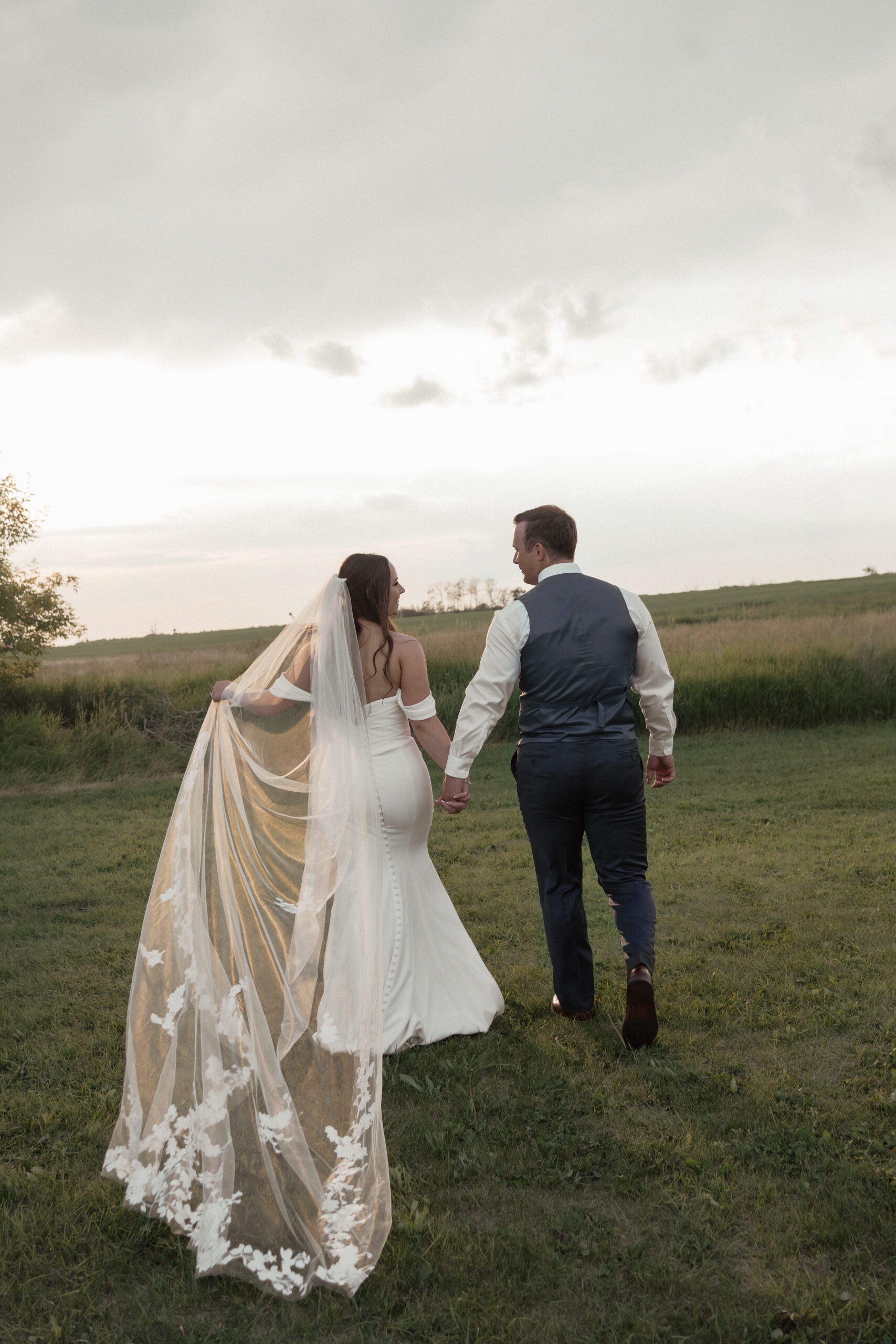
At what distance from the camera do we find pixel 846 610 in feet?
129

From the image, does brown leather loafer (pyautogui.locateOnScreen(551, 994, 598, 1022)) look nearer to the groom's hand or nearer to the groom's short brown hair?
the groom's hand

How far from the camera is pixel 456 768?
4.72 meters

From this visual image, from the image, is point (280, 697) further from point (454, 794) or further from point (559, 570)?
point (559, 570)

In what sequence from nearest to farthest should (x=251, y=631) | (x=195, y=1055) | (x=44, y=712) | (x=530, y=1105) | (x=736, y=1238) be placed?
1. (x=736, y=1238)
2. (x=195, y=1055)
3. (x=530, y=1105)
4. (x=44, y=712)
5. (x=251, y=631)

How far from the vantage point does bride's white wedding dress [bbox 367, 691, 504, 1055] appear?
463 cm

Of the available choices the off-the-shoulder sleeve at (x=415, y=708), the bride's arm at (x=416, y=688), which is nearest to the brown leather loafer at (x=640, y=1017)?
the bride's arm at (x=416, y=688)

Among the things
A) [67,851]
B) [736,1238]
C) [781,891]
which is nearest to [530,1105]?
[736,1238]

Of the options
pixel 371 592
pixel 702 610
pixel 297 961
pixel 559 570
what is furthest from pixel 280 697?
pixel 702 610

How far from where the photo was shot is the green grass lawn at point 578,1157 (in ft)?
9.20

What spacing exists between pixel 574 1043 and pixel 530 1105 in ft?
2.21

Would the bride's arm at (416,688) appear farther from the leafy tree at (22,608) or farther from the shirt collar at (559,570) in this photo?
the leafy tree at (22,608)

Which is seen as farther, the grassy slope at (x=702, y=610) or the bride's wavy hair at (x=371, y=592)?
the grassy slope at (x=702, y=610)

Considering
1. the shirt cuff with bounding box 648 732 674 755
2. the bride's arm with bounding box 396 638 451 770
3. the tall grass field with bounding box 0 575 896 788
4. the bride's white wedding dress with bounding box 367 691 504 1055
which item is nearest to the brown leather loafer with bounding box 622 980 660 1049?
the bride's white wedding dress with bounding box 367 691 504 1055

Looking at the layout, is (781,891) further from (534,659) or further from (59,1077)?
(59,1077)
